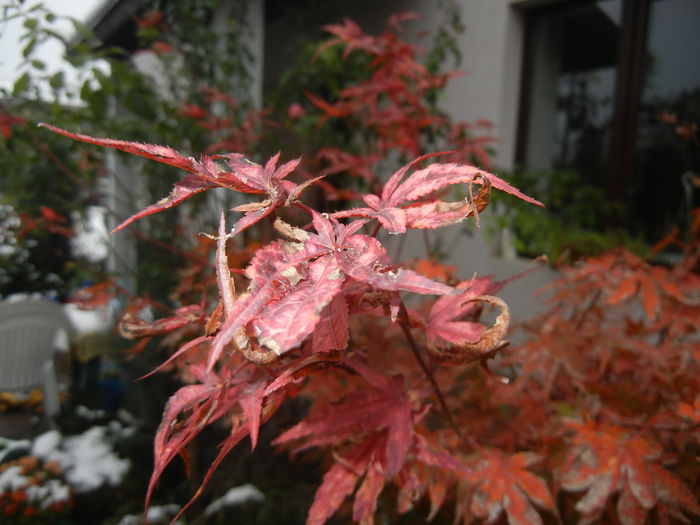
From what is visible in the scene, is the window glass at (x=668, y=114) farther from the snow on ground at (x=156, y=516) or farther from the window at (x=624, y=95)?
the snow on ground at (x=156, y=516)

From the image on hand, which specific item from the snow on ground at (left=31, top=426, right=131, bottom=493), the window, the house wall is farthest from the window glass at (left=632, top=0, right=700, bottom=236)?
the snow on ground at (left=31, top=426, right=131, bottom=493)

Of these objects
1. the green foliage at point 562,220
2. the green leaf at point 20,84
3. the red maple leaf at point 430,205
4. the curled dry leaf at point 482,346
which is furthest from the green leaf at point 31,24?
the green foliage at point 562,220

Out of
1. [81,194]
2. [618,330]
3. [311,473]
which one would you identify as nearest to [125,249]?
[81,194]

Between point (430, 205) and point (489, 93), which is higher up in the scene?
point (489, 93)

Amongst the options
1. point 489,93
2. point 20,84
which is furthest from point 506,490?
point 489,93

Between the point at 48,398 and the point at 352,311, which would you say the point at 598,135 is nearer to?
the point at 352,311

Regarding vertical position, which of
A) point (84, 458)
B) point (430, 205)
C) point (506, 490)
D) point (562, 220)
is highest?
point (430, 205)

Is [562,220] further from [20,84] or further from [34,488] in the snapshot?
[34,488]

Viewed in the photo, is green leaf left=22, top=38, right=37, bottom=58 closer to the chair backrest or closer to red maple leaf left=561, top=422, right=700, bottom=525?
the chair backrest
